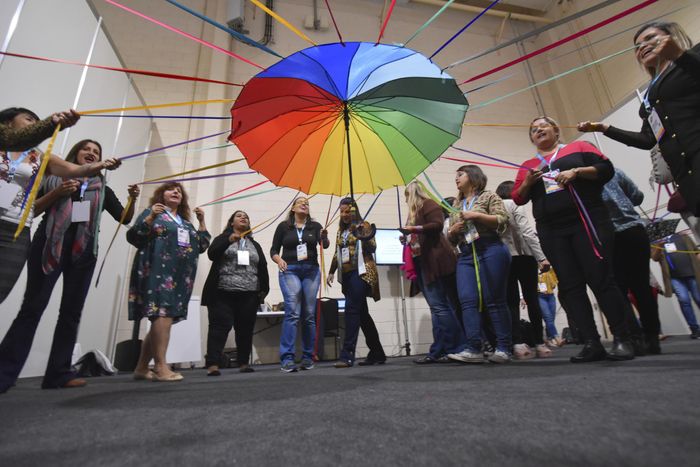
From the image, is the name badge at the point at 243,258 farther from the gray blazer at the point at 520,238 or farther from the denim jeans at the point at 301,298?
the gray blazer at the point at 520,238

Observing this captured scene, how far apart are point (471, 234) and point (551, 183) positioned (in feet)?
1.70

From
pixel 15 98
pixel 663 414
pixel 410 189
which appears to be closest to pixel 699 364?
pixel 663 414

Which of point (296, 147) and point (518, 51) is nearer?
point (296, 147)

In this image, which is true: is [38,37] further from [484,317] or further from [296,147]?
[484,317]

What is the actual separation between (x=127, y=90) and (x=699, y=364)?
5714mm

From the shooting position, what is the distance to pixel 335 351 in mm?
4719

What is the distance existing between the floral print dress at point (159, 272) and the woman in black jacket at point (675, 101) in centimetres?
238

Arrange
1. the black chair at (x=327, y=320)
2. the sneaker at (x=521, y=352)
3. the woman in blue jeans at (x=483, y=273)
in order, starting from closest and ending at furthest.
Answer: the woman in blue jeans at (x=483, y=273), the sneaker at (x=521, y=352), the black chair at (x=327, y=320)

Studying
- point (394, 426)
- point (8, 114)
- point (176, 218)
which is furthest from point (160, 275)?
point (394, 426)

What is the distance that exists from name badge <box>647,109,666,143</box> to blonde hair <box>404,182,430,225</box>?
4.71ft

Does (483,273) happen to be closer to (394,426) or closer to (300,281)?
(300,281)

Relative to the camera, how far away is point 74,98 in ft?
11.7

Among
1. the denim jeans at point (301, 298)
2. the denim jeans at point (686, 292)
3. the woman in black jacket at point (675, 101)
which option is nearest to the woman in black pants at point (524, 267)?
the woman in black jacket at point (675, 101)

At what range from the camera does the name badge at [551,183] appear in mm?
1979
